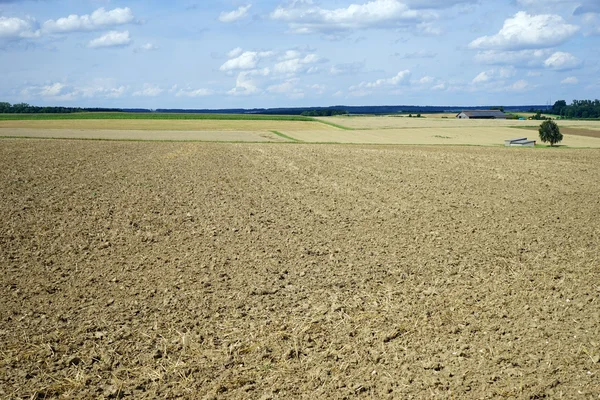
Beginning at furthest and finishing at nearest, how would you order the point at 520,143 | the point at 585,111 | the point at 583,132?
the point at 585,111
the point at 583,132
the point at 520,143

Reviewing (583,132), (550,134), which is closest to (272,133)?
(550,134)

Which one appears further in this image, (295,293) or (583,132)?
(583,132)

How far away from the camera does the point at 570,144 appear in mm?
52281

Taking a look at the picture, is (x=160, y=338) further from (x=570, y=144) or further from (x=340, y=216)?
(x=570, y=144)

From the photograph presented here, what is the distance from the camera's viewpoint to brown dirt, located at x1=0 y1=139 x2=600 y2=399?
6.82 m

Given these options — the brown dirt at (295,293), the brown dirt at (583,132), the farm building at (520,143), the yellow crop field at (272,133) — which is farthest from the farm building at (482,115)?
the brown dirt at (295,293)

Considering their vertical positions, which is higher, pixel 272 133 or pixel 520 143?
pixel 272 133

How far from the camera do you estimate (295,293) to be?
971cm

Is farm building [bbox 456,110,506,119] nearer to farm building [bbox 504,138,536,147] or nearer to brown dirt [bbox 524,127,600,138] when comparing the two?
brown dirt [bbox 524,127,600,138]

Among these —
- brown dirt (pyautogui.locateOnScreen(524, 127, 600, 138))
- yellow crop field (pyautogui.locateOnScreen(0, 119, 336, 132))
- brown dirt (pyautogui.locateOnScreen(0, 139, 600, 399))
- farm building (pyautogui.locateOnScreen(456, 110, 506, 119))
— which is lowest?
brown dirt (pyautogui.locateOnScreen(0, 139, 600, 399))

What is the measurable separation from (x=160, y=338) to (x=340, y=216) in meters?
8.73

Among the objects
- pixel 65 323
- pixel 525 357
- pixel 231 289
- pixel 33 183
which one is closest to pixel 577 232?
pixel 525 357

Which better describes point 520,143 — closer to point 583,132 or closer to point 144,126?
point 583,132

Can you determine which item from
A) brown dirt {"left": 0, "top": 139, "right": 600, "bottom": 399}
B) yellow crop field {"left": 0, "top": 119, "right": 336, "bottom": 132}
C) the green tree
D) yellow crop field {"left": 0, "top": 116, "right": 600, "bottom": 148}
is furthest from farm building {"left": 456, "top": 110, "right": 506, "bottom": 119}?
brown dirt {"left": 0, "top": 139, "right": 600, "bottom": 399}
